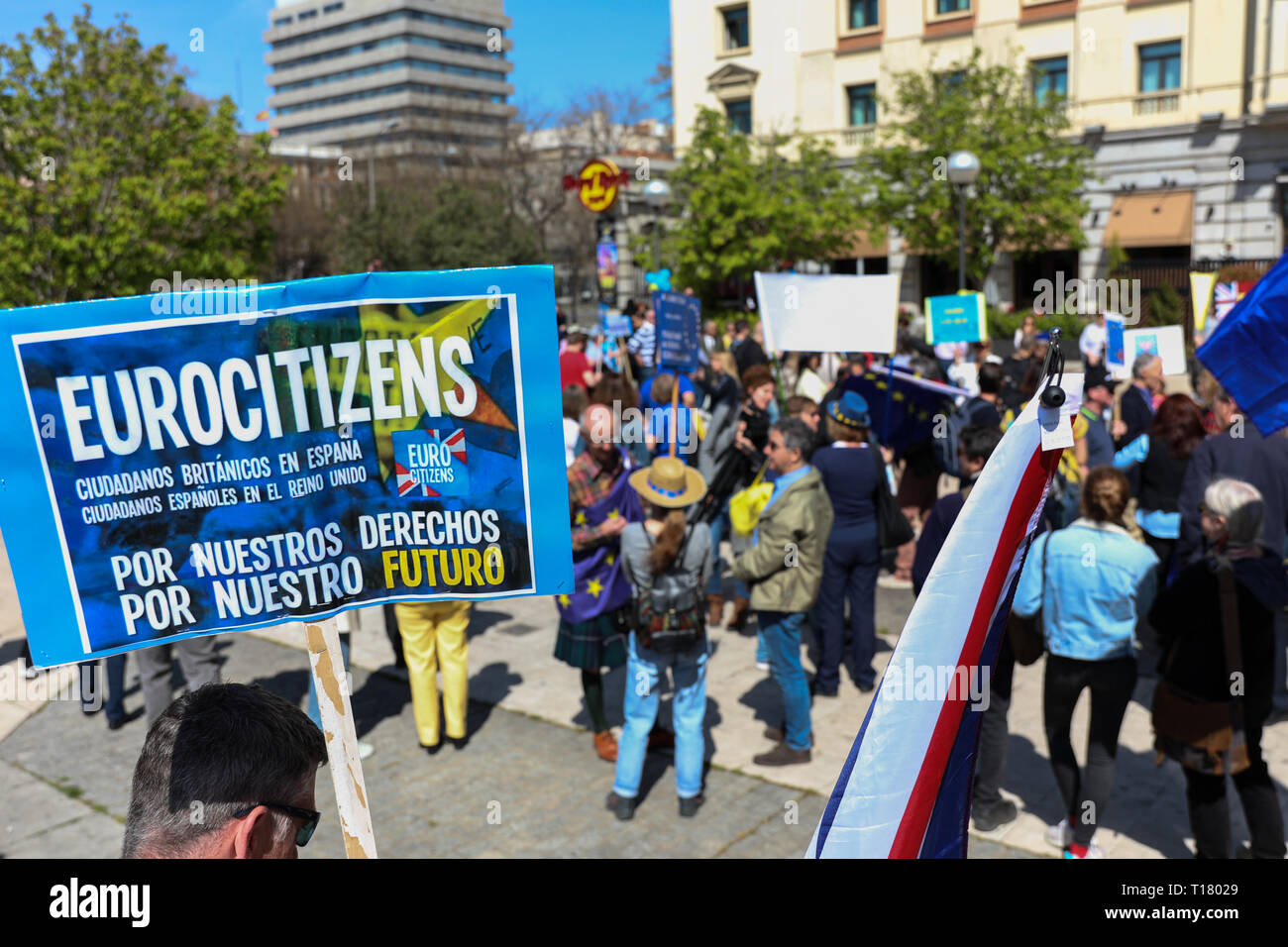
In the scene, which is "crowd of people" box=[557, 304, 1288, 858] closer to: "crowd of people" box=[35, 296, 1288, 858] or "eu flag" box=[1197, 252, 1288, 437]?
"crowd of people" box=[35, 296, 1288, 858]

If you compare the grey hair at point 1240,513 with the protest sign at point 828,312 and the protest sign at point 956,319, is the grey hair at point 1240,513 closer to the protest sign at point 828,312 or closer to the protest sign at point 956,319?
the protest sign at point 828,312

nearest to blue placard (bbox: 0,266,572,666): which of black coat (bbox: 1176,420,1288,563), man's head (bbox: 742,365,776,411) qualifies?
black coat (bbox: 1176,420,1288,563)

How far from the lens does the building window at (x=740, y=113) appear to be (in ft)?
132

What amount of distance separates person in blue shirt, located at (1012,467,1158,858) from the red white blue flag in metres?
2.88

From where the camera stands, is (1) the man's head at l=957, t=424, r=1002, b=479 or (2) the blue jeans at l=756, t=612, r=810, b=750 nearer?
(1) the man's head at l=957, t=424, r=1002, b=479

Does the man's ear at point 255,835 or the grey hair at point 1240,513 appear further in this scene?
the grey hair at point 1240,513

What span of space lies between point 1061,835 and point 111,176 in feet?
47.9

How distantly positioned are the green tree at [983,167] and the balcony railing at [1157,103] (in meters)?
2.11

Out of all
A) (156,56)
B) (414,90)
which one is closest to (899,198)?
(156,56)

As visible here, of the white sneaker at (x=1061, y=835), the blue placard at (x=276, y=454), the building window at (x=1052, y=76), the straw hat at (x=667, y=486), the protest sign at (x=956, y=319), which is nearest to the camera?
the blue placard at (x=276, y=454)

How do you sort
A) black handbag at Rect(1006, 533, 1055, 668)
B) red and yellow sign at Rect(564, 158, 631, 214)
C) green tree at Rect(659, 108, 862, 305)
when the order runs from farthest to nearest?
green tree at Rect(659, 108, 862, 305) < red and yellow sign at Rect(564, 158, 631, 214) < black handbag at Rect(1006, 533, 1055, 668)

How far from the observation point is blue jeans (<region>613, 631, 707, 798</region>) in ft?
18.3

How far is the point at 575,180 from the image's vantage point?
67.1 ft

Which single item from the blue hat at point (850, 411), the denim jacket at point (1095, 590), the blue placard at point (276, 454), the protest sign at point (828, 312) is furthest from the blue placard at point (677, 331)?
the blue placard at point (276, 454)
